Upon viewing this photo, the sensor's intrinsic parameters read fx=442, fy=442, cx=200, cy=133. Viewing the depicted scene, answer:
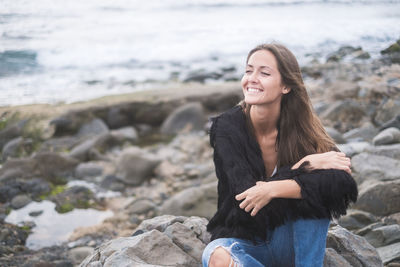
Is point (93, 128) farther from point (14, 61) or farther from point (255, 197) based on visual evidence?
point (255, 197)

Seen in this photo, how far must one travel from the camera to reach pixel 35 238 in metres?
5.94

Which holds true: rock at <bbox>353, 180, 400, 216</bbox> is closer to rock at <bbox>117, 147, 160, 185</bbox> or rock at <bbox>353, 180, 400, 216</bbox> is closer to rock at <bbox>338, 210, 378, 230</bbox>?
rock at <bbox>338, 210, 378, 230</bbox>

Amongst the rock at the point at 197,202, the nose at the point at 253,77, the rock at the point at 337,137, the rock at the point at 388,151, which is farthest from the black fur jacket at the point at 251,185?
the rock at the point at 337,137

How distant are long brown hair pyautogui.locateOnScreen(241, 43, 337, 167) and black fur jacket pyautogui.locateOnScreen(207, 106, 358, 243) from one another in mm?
149

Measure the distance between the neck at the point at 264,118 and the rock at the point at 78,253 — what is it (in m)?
3.24

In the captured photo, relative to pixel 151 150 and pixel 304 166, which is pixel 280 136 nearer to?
pixel 304 166

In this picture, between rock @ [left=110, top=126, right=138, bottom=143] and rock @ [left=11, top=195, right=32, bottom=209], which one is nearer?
rock @ [left=11, top=195, right=32, bottom=209]

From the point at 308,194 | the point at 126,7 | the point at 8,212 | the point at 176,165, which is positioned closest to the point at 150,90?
the point at 126,7

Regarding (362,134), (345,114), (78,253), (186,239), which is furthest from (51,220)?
(345,114)

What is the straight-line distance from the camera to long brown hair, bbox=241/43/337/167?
2.83 metres

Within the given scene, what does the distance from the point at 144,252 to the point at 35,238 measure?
3538 mm

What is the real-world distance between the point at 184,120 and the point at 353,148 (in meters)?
4.38

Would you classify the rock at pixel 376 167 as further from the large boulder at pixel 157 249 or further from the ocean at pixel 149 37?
the large boulder at pixel 157 249

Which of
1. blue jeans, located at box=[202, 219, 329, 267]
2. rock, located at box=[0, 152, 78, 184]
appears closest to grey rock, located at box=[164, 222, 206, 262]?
blue jeans, located at box=[202, 219, 329, 267]
